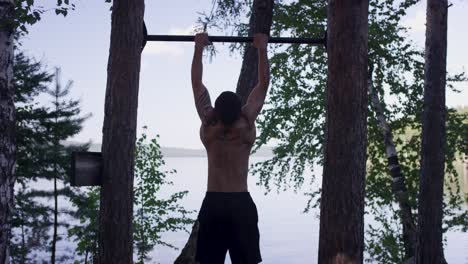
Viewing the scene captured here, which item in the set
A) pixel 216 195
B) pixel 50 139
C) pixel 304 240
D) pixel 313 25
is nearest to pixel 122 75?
pixel 216 195

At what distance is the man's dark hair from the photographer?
434 cm

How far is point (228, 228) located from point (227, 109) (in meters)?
0.93

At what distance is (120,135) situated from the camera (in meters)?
5.02

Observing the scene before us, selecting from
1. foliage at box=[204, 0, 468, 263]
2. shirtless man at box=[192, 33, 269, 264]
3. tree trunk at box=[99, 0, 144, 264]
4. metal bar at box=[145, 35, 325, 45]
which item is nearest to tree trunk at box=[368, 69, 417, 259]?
foliage at box=[204, 0, 468, 263]

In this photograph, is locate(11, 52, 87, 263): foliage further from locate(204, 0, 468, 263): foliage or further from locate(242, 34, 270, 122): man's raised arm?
locate(242, 34, 270, 122): man's raised arm

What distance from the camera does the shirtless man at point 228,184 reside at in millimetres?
4379

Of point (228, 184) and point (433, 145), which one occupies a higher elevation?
point (433, 145)

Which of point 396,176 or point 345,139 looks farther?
point 396,176

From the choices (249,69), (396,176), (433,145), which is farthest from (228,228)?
(396,176)

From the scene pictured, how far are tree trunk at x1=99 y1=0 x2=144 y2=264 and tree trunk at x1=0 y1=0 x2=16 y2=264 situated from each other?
2.83m

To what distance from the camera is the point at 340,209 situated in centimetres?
454

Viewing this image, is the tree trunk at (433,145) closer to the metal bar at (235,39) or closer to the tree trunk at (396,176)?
the tree trunk at (396,176)

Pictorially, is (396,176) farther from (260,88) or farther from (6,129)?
(260,88)

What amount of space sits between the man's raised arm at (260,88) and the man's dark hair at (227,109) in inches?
4.8
